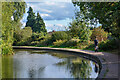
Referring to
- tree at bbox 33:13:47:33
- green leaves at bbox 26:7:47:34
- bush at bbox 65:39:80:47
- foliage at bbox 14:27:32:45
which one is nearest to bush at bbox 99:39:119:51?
bush at bbox 65:39:80:47

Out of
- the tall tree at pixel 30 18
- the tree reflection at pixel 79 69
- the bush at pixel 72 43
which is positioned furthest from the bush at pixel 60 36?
the tall tree at pixel 30 18

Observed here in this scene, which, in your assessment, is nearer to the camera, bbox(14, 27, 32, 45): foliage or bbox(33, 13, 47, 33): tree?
bbox(14, 27, 32, 45): foliage

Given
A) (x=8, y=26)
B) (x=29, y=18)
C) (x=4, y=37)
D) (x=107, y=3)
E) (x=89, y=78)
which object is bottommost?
(x=89, y=78)

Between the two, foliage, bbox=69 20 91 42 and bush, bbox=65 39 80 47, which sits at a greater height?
foliage, bbox=69 20 91 42

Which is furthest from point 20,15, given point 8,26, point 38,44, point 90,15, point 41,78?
point 41,78

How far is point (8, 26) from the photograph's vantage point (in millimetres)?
17328

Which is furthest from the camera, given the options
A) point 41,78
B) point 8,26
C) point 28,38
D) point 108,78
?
point 28,38

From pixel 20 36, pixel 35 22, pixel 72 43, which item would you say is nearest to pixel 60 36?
pixel 72 43

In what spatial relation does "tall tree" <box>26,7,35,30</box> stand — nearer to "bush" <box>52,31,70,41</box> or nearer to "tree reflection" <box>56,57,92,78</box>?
"bush" <box>52,31,70,41</box>

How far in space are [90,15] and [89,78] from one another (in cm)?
723

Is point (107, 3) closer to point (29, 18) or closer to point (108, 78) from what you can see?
point (108, 78)

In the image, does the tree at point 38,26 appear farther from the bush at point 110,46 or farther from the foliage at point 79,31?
the bush at point 110,46

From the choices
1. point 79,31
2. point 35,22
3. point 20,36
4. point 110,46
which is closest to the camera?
point 110,46

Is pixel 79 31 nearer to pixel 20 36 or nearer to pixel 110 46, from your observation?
pixel 110 46
